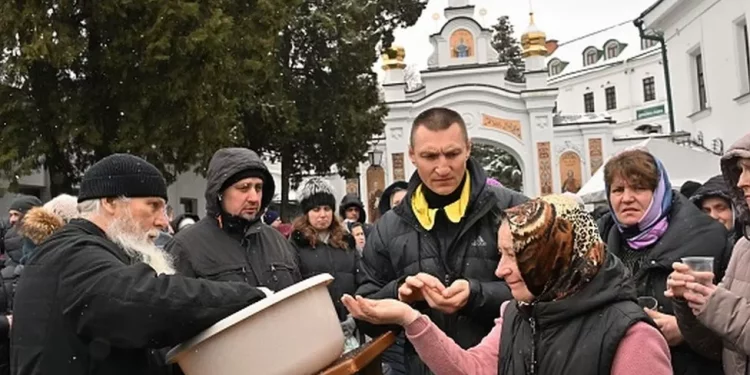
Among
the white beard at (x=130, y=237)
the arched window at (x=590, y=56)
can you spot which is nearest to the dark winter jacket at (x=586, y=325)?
the white beard at (x=130, y=237)

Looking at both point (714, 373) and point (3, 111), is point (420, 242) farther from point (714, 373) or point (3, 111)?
point (3, 111)

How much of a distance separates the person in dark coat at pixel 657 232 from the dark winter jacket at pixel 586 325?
99cm

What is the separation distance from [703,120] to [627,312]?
61.6ft

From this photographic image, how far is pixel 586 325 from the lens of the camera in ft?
7.32

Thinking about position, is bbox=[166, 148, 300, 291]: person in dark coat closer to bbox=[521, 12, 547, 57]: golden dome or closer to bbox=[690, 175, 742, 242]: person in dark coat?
bbox=[690, 175, 742, 242]: person in dark coat

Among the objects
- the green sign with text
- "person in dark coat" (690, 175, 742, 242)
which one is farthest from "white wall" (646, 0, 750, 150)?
the green sign with text

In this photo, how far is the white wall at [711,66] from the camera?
1704cm

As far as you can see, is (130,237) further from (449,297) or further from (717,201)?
(717,201)

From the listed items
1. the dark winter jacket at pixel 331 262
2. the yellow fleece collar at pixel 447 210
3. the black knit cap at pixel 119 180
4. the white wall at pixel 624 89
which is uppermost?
the white wall at pixel 624 89

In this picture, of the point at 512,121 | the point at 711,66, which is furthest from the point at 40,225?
the point at 512,121

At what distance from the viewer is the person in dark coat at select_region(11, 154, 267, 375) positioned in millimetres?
2375

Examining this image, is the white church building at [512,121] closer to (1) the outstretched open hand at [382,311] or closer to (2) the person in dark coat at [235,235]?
(2) the person in dark coat at [235,235]

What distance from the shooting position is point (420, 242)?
3.33m

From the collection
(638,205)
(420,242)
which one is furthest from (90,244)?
(638,205)
